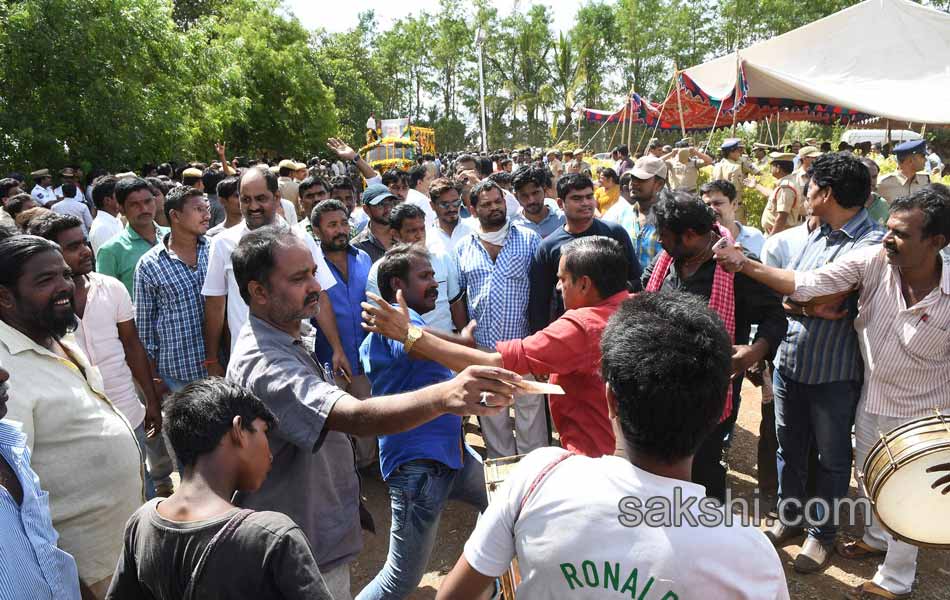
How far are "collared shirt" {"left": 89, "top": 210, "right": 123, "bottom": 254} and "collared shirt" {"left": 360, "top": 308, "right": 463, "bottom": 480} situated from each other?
12.9 feet

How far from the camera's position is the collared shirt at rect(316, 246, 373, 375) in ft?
14.0

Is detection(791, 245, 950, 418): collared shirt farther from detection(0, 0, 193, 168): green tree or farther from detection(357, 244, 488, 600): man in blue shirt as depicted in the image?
detection(0, 0, 193, 168): green tree

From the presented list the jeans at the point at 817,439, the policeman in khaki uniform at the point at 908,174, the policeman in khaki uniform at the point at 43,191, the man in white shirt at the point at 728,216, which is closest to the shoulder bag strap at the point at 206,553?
the jeans at the point at 817,439

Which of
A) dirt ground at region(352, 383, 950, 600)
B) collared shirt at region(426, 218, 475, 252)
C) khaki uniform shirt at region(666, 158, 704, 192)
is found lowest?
dirt ground at region(352, 383, 950, 600)

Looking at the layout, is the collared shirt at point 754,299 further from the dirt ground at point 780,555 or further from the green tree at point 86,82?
the green tree at point 86,82

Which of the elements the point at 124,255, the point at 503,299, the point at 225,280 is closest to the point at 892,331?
the point at 503,299

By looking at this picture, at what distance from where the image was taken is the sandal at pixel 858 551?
139 inches

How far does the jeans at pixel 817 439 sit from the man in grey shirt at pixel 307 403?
7.65ft

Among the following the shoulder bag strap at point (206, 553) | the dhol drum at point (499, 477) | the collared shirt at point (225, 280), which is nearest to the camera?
the shoulder bag strap at point (206, 553)

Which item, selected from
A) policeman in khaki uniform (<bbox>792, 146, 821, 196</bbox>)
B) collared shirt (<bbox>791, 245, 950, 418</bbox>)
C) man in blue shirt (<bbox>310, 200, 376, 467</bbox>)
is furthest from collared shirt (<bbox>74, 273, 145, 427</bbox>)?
policeman in khaki uniform (<bbox>792, 146, 821, 196</bbox>)

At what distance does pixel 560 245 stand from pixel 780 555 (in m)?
2.26

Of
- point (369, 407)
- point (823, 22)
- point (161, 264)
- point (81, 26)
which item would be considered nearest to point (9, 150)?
point (81, 26)

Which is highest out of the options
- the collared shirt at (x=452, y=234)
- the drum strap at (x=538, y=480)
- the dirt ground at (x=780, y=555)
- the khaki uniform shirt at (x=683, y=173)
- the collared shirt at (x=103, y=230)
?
the drum strap at (x=538, y=480)

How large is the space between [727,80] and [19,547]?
47.2ft
